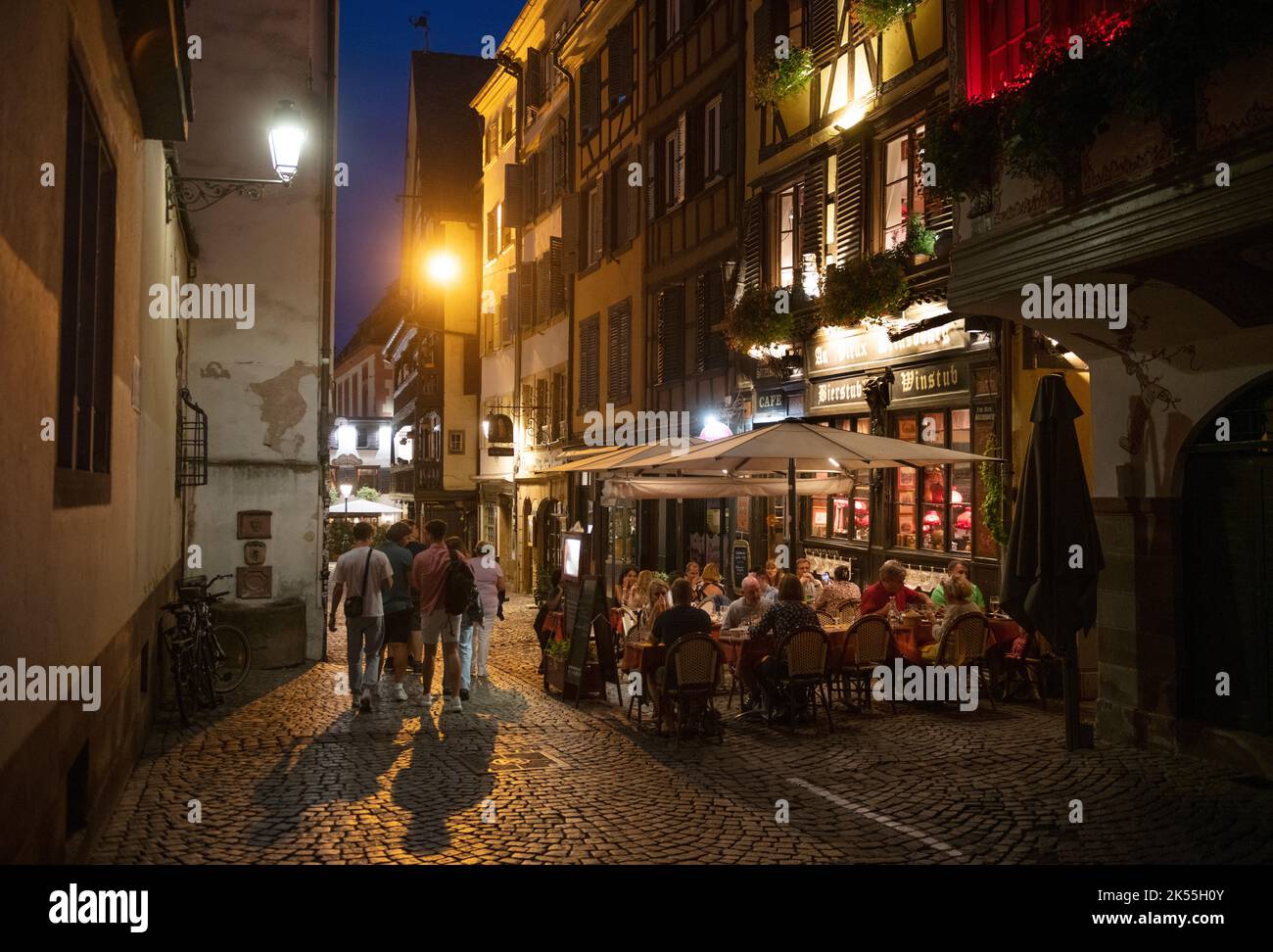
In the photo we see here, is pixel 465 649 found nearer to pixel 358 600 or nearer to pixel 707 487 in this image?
pixel 358 600

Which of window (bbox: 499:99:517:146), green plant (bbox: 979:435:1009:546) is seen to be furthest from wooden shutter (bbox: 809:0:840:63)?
window (bbox: 499:99:517:146)

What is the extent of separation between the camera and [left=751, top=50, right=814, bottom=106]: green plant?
57.2 feet

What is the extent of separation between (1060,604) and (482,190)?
33.7m

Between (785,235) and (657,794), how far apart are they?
1211 centimetres

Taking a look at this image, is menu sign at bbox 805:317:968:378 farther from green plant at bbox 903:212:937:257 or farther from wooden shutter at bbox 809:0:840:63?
wooden shutter at bbox 809:0:840:63

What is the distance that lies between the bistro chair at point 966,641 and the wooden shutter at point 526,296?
2344 centimetres

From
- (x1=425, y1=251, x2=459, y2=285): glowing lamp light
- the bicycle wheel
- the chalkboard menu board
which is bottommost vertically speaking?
the bicycle wheel

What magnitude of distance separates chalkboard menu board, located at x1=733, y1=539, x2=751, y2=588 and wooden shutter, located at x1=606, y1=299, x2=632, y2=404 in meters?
5.98

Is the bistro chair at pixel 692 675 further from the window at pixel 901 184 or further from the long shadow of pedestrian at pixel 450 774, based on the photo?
the window at pixel 901 184

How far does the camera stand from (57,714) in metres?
4.95

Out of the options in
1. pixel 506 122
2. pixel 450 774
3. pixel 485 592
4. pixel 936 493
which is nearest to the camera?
pixel 450 774

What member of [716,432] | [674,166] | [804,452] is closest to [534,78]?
[674,166]

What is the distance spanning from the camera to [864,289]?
49.6 ft
